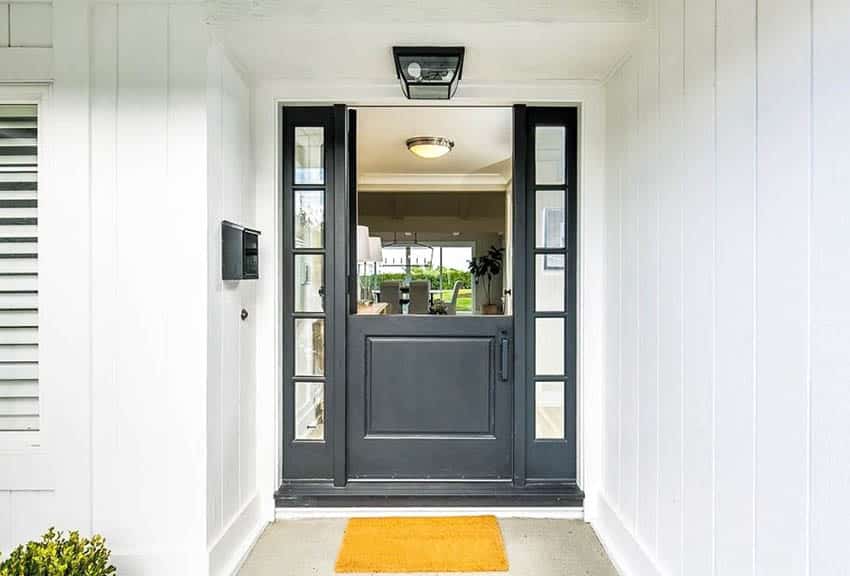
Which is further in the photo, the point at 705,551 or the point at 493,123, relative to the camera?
the point at 493,123

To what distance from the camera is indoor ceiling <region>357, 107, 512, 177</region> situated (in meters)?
4.03

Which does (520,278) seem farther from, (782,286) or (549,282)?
(782,286)

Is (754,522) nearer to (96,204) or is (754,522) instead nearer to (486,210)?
(96,204)

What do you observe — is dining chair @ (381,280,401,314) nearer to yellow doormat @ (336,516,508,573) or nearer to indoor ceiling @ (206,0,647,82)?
yellow doormat @ (336,516,508,573)

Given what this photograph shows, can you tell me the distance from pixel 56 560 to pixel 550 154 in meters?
2.66

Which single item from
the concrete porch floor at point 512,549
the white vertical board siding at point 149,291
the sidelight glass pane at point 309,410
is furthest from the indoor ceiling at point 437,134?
the concrete porch floor at point 512,549

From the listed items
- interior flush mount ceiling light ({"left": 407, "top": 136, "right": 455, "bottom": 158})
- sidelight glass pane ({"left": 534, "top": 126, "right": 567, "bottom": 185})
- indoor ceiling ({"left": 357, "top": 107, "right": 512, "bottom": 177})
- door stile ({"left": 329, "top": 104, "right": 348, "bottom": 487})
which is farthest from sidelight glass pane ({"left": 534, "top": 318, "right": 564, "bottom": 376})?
interior flush mount ceiling light ({"left": 407, "top": 136, "right": 455, "bottom": 158})

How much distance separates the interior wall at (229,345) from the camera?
204cm

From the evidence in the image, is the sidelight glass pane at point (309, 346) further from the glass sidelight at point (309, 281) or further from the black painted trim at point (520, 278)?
the black painted trim at point (520, 278)

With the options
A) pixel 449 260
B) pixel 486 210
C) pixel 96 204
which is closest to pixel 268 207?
pixel 96 204

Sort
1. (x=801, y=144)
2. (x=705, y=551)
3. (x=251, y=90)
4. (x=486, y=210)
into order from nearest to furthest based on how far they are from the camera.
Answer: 1. (x=801, y=144)
2. (x=705, y=551)
3. (x=251, y=90)
4. (x=486, y=210)

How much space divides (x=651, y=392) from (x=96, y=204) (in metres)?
2.26

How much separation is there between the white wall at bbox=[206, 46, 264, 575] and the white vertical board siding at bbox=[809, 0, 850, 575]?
1922 millimetres

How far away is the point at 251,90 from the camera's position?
2572mm
